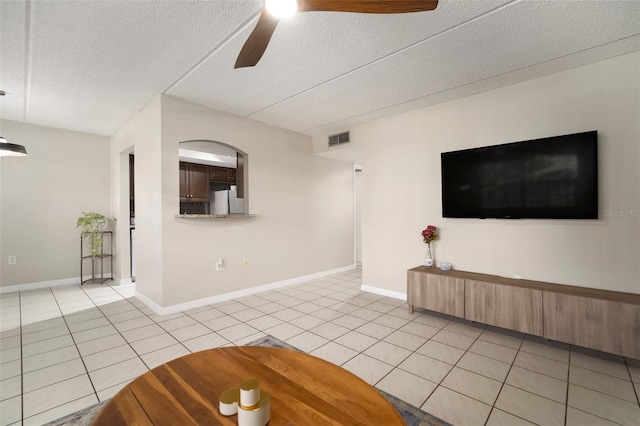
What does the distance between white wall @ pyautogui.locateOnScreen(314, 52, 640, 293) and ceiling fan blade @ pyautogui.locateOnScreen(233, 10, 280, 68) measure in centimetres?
273

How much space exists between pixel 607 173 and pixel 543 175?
1.55 feet

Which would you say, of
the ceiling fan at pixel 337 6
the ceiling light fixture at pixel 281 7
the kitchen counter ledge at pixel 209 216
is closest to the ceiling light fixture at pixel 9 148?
the kitchen counter ledge at pixel 209 216

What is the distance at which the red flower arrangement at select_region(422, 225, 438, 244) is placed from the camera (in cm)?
363

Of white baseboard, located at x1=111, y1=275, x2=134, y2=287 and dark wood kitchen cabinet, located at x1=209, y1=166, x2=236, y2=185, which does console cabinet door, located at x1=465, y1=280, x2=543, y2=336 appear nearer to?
white baseboard, located at x1=111, y1=275, x2=134, y2=287

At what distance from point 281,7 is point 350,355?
2584 mm

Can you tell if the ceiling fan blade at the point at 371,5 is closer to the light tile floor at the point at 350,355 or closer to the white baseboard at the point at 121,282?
the light tile floor at the point at 350,355

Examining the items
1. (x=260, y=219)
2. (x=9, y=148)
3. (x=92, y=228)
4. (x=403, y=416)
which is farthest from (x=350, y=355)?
(x=92, y=228)

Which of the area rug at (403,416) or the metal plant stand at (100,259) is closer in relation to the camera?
the area rug at (403,416)

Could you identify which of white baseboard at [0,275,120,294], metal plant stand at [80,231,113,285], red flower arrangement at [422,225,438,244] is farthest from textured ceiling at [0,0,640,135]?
white baseboard at [0,275,120,294]

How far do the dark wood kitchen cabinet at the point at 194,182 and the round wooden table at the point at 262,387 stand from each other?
5.37 metres

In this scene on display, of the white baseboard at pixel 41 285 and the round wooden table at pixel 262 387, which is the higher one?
the round wooden table at pixel 262 387

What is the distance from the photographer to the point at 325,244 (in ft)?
18.6

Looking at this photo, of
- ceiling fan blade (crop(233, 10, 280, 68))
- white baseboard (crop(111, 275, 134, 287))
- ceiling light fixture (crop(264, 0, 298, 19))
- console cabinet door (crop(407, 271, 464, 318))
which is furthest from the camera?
white baseboard (crop(111, 275, 134, 287))

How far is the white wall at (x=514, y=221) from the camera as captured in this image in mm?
2564
